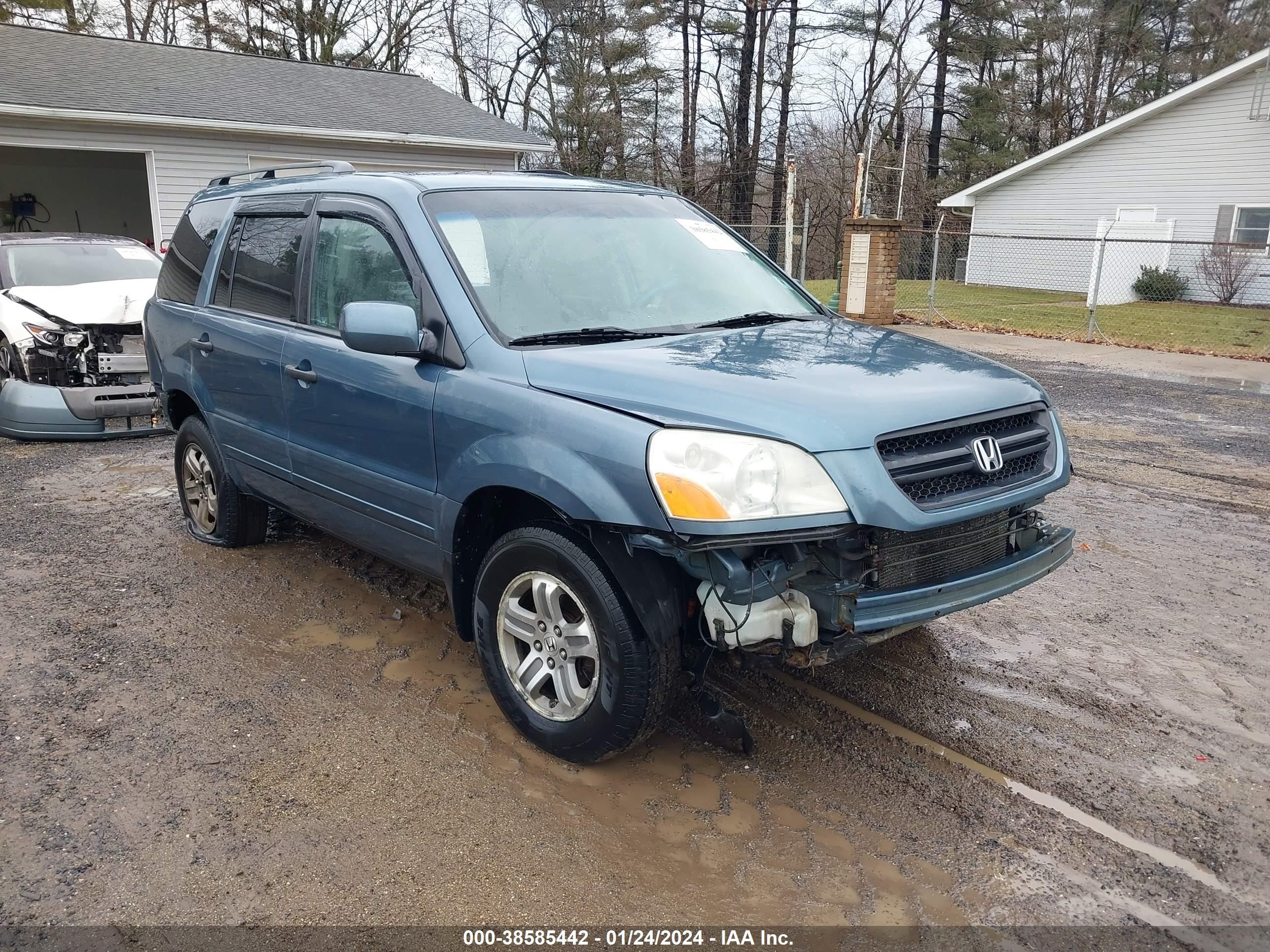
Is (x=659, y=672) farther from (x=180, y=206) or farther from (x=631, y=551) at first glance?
(x=180, y=206)

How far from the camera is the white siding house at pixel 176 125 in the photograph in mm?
15320

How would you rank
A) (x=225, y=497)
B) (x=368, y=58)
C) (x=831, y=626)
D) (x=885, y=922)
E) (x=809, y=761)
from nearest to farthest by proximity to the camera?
(x=885, y=922) → (x=831, y=626) → (x=809, y=761) → (x=225, y=497) → (x=368, y=58)

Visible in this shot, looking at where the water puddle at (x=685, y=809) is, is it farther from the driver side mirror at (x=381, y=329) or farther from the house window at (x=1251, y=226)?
the house window at (x=1251, y=226)

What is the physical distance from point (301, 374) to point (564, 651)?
1793mm

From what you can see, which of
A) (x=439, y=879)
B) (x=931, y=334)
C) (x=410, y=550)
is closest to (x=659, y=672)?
(x=439, y=879)

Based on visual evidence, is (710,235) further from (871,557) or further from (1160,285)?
(1160,285)

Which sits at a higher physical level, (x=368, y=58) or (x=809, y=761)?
(x=368, y=58)

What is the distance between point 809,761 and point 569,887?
103 centimetres

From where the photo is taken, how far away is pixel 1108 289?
22656mm

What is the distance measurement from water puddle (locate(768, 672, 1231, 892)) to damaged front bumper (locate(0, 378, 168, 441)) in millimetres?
6491

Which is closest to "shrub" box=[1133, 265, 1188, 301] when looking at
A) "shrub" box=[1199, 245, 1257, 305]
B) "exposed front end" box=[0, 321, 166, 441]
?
"shrub" box=[1199, 245, 1257, 305]

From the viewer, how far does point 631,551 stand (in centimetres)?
290

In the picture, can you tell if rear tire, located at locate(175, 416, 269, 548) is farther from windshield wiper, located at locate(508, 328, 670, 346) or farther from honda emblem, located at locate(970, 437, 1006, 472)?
honda emblem, located at locate(970, 437, 1006, 472)

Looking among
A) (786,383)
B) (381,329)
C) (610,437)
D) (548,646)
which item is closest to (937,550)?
(786,383)
